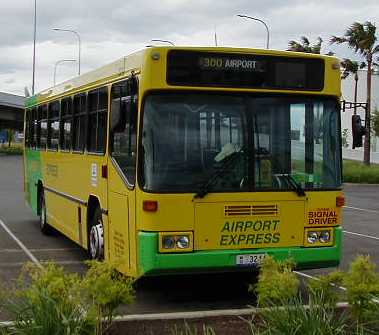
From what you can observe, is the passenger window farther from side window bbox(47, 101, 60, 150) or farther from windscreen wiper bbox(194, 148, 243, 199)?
windscreen wiper bbox(194, 148, 243, 199)

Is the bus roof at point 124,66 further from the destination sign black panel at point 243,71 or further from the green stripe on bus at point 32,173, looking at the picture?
the green stripe on bus at point 32,173

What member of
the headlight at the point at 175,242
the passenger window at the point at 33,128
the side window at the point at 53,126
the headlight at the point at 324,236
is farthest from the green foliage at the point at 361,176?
the headlight at the point at 175,242

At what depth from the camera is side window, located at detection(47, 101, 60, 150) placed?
12906 mm

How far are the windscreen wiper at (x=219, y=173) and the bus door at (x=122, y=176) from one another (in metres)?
0.74

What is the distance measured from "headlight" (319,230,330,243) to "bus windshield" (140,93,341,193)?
502mm

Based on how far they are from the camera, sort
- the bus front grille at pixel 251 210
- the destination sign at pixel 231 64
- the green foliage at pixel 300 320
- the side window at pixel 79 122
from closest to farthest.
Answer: the green foliage at pixel 300 320, the bus front grille at pixel 251 210, the destination sign at pixel 231 64, the side window at pixel 79 122

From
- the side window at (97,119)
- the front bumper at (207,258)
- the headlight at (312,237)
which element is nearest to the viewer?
the front bumper at (207,258)

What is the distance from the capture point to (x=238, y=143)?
800 cm

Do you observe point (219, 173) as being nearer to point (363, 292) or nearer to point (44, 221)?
point (363, 292)

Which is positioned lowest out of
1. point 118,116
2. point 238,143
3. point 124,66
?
point 238,143

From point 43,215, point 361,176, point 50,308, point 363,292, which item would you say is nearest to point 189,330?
point 50,308

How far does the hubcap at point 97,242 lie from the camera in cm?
954

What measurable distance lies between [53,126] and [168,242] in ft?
20.2

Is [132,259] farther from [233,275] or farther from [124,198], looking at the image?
[233,275]
